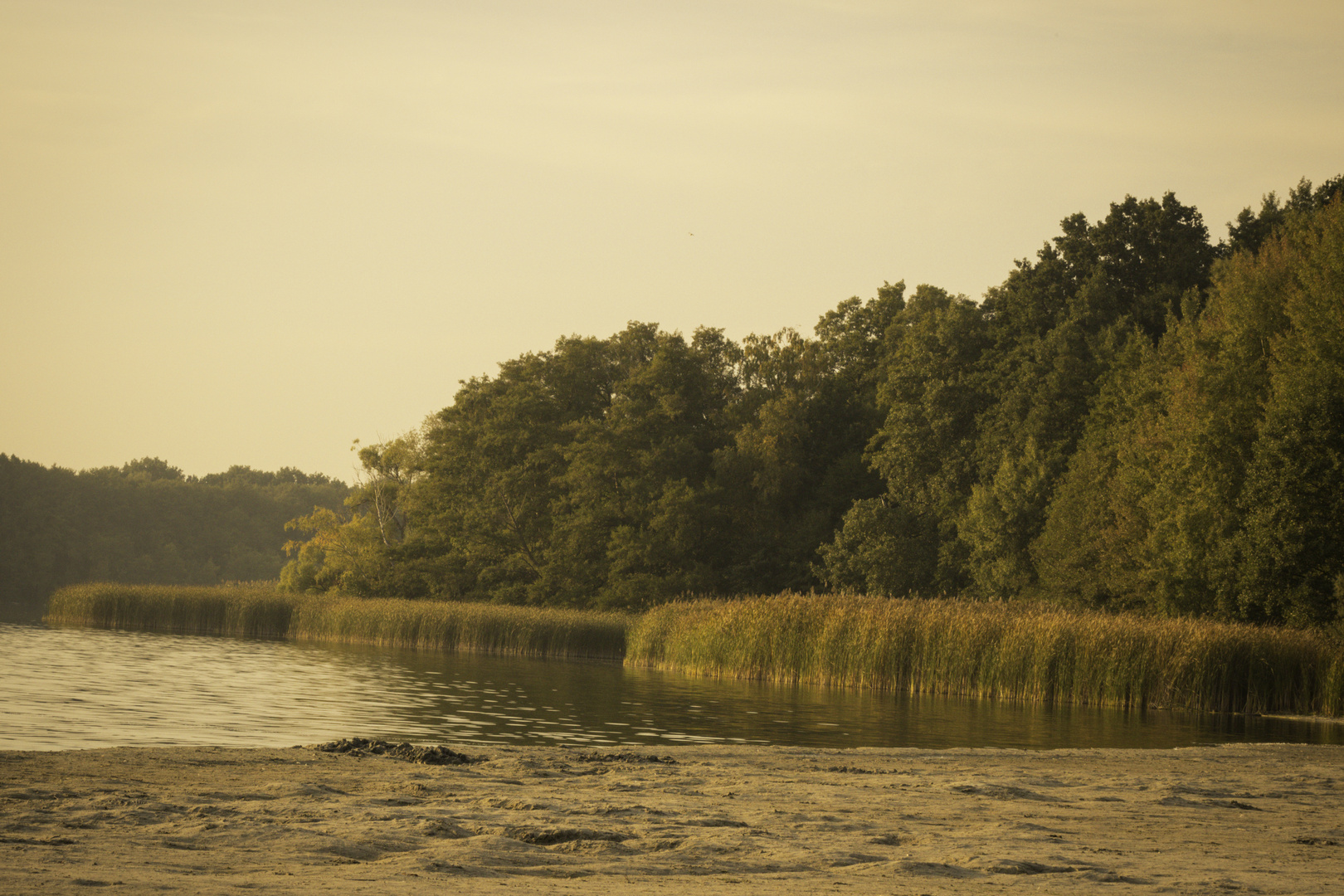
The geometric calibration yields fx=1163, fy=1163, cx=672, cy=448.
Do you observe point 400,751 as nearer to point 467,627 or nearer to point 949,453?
point 467,627

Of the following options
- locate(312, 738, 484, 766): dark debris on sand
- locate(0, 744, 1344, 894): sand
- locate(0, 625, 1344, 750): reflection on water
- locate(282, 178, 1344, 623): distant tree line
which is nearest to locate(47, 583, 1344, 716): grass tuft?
locate(0, 625, 1344, 750): reflection on water

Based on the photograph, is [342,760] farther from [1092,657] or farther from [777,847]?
[1092,657]

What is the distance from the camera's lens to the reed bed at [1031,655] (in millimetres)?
22812

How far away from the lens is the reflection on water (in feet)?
49.0

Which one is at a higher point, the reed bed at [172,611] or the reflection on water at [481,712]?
the reflection on water at [481,712]

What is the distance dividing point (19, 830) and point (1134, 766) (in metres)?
10.9

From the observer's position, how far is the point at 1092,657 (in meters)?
23.3

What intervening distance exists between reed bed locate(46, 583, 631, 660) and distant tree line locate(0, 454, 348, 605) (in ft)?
159

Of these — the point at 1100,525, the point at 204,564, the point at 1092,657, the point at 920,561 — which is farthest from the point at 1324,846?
the point at 204,564

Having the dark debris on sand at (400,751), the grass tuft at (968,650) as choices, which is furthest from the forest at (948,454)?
the dark debris on sand at (400,751)

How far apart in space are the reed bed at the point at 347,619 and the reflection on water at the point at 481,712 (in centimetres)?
827

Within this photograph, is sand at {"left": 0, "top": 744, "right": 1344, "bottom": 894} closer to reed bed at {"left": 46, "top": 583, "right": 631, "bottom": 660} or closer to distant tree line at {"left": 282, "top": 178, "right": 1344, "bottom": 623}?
distant tree line at {"left": 282, "top": 178, "right": 1344, "bottom": 623}

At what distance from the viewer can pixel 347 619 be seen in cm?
4166

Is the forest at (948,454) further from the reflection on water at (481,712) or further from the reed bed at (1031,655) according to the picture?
the reflection on water at (481,712)
